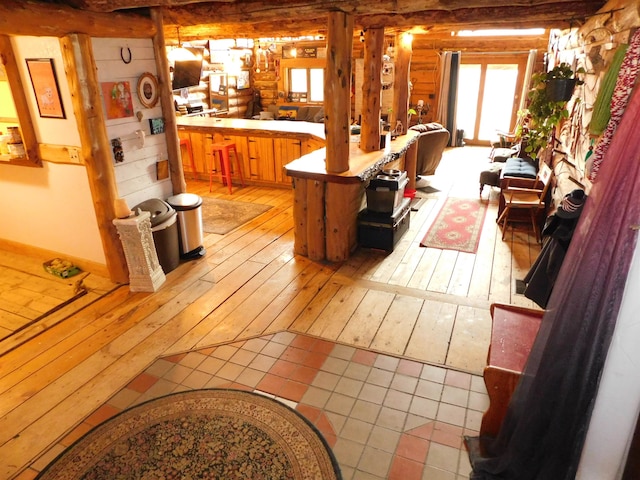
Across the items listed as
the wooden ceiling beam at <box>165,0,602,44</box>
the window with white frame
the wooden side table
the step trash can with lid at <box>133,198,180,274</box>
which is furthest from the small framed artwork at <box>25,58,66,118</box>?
the window with white frame

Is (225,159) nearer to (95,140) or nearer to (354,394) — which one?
(95,140)

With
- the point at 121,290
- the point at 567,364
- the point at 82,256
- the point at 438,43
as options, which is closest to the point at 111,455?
the point at 121,290

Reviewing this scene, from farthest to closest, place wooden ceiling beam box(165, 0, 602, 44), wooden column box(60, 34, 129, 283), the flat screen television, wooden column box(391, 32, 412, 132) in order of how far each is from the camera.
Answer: the flat screen television
wooden column box(391, 32, 412, 132)
wooden ceiling beam box(165, 0, 602, 44)
wooden column box(60, 34, 129, 283)

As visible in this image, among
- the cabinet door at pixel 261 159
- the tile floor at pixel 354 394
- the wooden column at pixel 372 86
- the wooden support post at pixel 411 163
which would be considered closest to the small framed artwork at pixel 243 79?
the cabinet door at pixel 261 159

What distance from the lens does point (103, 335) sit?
3.28 meters

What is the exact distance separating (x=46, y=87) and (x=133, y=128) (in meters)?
0.72

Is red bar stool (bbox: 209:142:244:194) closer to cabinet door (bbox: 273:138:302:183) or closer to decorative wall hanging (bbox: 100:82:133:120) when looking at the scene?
cabinet door (bbox: 273:138:302:183)

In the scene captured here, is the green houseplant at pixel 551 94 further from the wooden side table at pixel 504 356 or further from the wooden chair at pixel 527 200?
the wooden side table at pixel 504 356

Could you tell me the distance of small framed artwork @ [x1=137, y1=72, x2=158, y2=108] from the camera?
3954 millimetres

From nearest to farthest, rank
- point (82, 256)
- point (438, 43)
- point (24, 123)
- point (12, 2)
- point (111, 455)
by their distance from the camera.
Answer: point (111, 455)
point (12, 2)
point (24, 123)
point (82, 256)
point (438, 43)

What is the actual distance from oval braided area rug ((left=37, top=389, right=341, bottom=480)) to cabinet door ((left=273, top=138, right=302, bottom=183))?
464 cm

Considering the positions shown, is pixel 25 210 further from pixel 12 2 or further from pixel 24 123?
pixel 12 2

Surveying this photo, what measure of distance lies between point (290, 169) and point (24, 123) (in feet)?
7.90

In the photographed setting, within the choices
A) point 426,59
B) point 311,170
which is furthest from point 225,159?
point 426,59
